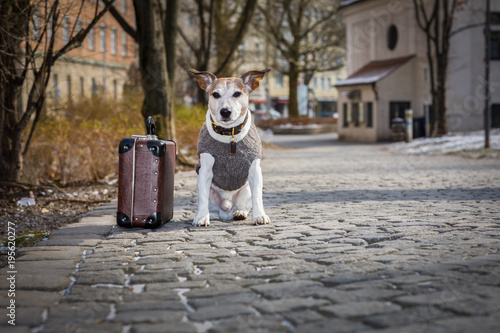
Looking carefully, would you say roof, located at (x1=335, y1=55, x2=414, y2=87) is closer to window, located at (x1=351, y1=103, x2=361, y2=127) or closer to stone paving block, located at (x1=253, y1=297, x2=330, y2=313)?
window, located at (x1=351, y1=103, x2=361, y2=127)

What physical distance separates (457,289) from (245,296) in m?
1.31

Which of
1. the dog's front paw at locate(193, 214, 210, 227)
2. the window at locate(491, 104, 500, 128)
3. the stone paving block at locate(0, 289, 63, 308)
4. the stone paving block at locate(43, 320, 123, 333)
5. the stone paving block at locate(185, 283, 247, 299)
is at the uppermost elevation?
the window at locate(491, 104, 500, 128)

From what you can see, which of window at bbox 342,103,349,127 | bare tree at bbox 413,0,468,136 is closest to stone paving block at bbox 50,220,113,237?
→ bare tree at bbox 413,0,468,136

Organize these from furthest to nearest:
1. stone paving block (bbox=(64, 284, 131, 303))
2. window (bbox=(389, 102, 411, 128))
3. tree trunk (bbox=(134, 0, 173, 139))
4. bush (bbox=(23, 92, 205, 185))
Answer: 1. window (bbox=(389, 102, 411, 128))
2. tree trunk (bbox=(134, 0, 173, 139))
3. bush (bbox=(23, 92, 205, 185))
4. stone paving block (bbox=(64, 284, 131, 303))

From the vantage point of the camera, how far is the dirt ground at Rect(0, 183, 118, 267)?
20.6 ft

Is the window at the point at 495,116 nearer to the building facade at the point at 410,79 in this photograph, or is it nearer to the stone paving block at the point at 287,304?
the building facade at the point at 410,79

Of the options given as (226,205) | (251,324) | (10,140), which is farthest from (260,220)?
(10,140)

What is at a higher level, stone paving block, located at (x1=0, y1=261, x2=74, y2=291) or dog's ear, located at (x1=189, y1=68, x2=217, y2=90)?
dog's ear, located at (x1=189, y1=68, x2=217, y2=90)

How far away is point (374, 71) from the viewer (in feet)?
104

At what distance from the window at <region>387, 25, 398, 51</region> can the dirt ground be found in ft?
82.9

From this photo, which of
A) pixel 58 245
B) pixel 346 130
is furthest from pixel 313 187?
pixel 346 130

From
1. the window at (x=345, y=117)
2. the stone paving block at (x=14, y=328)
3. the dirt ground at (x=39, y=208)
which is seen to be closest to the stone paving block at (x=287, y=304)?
the stone paving block at (x=14, y=328)

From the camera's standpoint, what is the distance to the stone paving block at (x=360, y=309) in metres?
3.41

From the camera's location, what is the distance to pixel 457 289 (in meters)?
3.83
